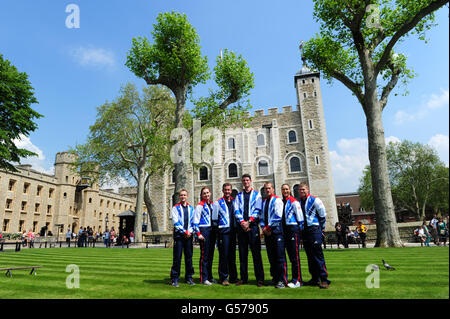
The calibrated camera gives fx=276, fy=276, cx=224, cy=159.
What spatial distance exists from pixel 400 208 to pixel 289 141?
25021 millimetres

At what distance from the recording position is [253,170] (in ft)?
125

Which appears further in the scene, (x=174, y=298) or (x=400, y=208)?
(x=400, y=208)

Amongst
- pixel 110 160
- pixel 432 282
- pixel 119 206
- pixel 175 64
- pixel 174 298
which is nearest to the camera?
pixel 174 298

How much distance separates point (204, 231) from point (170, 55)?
14.5 m

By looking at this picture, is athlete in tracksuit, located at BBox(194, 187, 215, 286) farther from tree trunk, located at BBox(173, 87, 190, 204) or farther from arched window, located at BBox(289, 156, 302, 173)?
arched window, located at BBox(289, 156, 302, 173)

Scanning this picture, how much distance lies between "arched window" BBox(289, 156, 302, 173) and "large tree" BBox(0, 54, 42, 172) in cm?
2845

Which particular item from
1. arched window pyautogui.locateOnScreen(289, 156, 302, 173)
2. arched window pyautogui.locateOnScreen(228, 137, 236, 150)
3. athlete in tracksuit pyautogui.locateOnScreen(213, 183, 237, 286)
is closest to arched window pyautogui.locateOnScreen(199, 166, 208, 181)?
arched window pyautogui.locateOnScreen(228, 137, 236, 150)

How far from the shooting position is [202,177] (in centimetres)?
4022

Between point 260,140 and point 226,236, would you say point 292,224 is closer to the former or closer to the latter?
point 226,236

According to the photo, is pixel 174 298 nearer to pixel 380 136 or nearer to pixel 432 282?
pixel 432 282

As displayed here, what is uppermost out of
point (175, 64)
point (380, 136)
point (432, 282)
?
point (175, 64)

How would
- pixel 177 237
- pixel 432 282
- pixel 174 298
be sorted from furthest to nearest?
pixel 177 237 < pixel 432 282 < pixel 174 298
